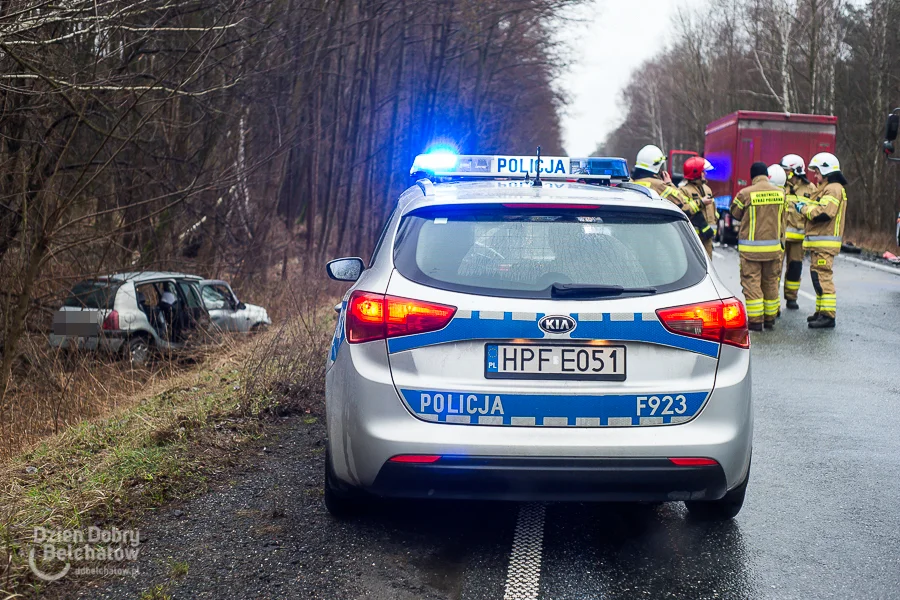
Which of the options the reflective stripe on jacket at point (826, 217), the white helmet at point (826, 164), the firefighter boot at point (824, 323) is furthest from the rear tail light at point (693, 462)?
the white helmet at point (826, 164)

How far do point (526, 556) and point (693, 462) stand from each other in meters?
0.82

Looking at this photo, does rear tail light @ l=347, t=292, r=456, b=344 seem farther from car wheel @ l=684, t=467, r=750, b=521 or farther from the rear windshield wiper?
car wheel @ l=684, t=467, r=750, b=521

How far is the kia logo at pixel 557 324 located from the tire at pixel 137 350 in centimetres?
841

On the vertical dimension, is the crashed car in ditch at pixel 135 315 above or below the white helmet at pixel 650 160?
below

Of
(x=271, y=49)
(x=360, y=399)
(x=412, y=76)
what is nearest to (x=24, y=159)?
(x=271, y=49)

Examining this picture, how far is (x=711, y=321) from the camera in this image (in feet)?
13.6

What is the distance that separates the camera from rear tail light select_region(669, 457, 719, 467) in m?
4.04

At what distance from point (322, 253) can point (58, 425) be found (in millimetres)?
13534

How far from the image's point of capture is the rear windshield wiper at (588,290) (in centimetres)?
404

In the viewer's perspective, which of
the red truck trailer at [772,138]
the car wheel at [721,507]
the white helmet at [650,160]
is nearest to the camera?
the car wheel at [721,507]

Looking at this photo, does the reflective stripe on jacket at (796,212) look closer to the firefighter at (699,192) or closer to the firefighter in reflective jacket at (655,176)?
the firefighter at (699,192)

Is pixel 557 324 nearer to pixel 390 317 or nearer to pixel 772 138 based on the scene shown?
pixel 390 317

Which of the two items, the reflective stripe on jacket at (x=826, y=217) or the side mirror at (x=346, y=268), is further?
the reflective stripe on jacket at (x=826, y=217)

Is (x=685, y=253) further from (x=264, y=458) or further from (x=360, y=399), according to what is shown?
(x=264, y=458)
